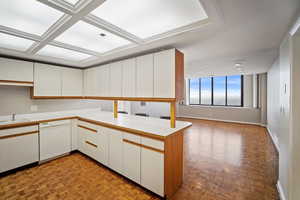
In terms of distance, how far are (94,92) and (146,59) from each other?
70.7 inches

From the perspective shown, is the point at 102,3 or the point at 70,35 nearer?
the point at 102,3

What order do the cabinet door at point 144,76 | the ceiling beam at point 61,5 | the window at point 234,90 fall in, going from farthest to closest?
the window at point 234,90
the cabinet door at point 144,76
the ceiling beam at point 61,5

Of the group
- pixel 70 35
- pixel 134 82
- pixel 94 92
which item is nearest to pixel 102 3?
pixel 70 35

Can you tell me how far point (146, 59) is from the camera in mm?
2176

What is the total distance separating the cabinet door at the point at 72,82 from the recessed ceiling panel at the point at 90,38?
1483mm

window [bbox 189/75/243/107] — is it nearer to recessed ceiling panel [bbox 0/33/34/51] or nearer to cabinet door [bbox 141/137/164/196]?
cabinet door [bbox 141/137/164/196]

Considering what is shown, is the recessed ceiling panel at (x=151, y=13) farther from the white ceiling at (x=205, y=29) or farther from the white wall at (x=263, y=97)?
the white wall at (x=263, y=97)

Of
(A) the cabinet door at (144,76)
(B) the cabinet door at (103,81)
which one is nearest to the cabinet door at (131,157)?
(A) the cabinet door at (144,76)

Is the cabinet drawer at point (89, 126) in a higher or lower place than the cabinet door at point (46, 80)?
lower

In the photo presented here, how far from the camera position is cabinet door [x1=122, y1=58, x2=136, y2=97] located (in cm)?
235

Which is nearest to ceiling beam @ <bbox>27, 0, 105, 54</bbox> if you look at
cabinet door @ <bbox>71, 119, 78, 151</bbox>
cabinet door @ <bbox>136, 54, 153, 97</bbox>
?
cabinet door @ <bbox>136, 54, 153, 97</bbox>

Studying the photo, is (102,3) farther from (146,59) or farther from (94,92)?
(94,92)

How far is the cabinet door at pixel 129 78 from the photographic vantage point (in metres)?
2.35

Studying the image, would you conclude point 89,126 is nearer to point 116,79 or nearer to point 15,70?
point 116,79
